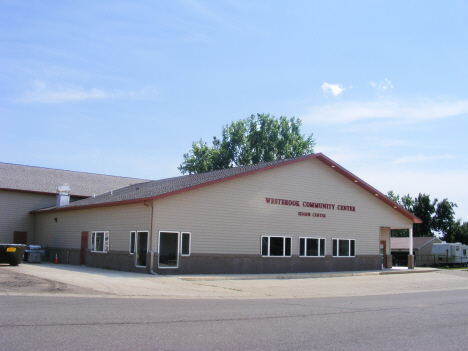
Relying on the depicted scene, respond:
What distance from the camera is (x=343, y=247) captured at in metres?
29.9

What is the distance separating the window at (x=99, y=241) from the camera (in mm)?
25681

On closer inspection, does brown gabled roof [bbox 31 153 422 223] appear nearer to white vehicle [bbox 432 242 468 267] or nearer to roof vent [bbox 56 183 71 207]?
roof vent [bbox 56 183 71 207]

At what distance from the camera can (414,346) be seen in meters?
7.82

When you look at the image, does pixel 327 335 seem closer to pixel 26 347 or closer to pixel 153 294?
pixel 26 347

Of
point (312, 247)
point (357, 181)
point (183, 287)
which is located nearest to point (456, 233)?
point (357, 181)

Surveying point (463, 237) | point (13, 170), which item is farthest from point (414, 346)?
point (463, 237)

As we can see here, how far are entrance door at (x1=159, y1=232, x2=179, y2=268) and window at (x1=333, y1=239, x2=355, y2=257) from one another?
36.0 feet

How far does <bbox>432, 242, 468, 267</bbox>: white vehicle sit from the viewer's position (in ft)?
179

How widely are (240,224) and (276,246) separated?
2833 millimetres

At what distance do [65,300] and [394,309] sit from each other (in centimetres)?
830

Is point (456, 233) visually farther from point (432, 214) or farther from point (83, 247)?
point (83, 247)

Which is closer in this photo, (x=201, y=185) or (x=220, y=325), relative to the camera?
(x=220, y=325)

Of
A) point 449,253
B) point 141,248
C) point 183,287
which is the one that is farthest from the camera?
point 449,253

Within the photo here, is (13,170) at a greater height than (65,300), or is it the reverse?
(13,170)
